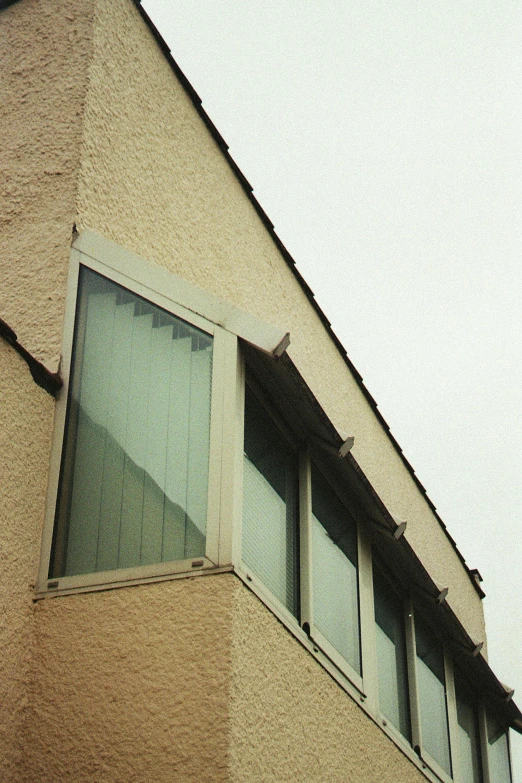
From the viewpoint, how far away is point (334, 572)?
19.0 feet

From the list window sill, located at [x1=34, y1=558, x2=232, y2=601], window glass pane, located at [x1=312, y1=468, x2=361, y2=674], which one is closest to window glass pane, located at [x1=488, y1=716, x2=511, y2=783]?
window glass pane, located at [x1=312, y1=468, x2=361, y2=674]

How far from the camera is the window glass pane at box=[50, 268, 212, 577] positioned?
4344 millimetres

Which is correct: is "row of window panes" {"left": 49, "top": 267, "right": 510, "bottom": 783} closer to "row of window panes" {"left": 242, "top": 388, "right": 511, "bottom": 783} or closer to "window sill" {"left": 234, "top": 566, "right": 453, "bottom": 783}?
"row of window panes" {"left": 242, "top": 388, "right": 511, "bottom": 783}

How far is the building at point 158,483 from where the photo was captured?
3.92 meters

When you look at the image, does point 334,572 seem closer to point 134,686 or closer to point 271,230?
point 134,686

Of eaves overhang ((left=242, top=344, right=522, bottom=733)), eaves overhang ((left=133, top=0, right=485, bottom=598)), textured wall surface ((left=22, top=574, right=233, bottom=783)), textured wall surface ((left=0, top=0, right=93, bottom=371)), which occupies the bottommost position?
textured wall surface ((left=22, top=574, right=233, bottom=783))

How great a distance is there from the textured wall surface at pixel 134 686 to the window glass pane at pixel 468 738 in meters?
4.75

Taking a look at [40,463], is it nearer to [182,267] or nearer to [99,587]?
[99,587]

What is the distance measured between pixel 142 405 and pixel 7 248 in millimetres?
1122

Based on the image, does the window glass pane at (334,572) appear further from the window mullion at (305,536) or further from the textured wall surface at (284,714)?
the textured wall surface at (284,714)

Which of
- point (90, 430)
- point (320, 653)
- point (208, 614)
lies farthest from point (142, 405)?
point (320, 653)

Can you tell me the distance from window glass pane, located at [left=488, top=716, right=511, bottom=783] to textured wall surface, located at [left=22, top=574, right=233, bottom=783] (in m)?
5.65

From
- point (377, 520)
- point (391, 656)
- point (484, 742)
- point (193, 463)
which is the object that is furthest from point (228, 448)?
point (484, 742)

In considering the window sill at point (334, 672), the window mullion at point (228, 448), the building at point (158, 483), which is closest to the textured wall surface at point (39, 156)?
the building at point (158, 483)
